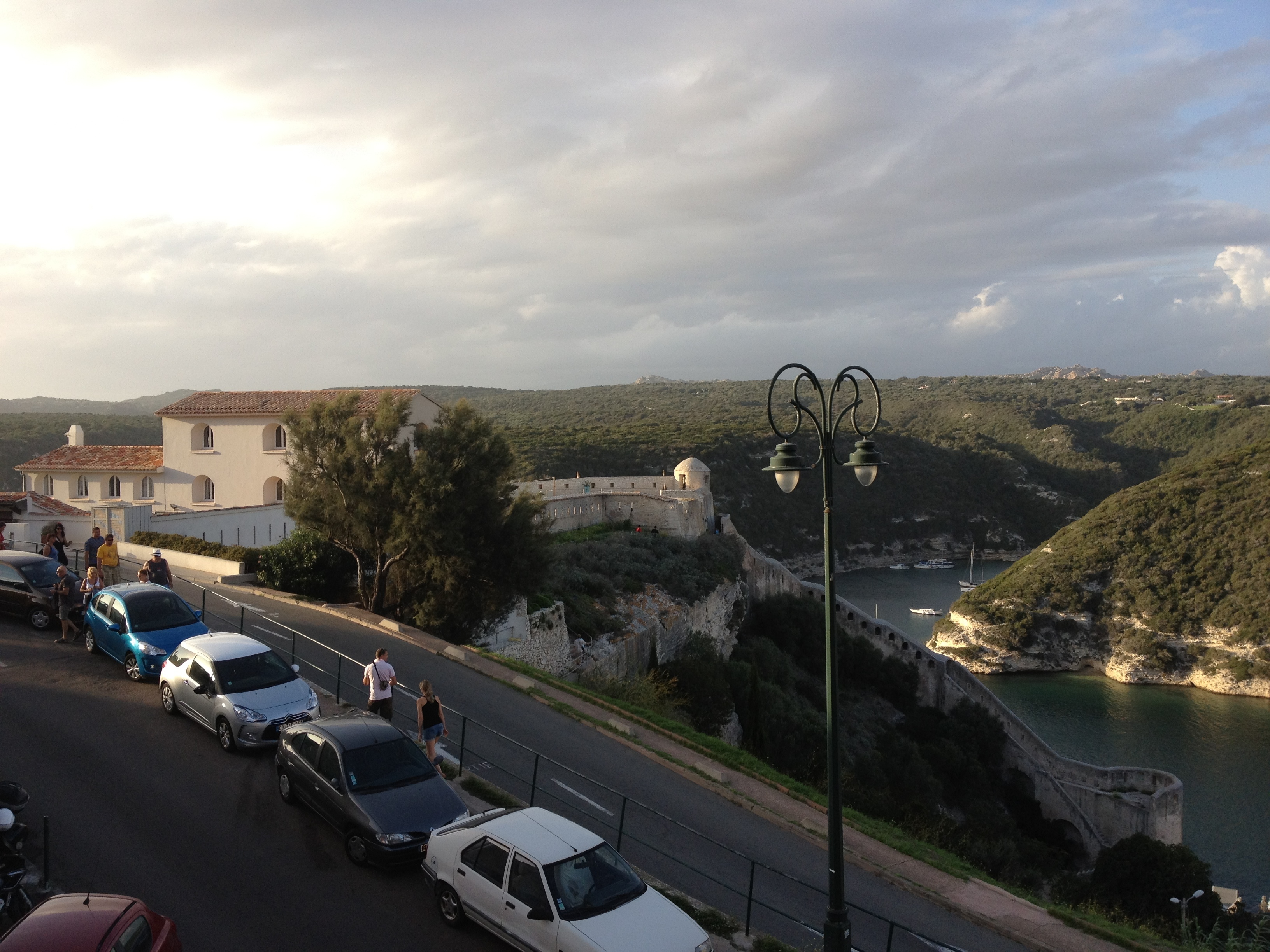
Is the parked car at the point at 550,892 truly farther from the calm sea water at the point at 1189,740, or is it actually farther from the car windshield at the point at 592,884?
the calm sea water at the point at 1189,740

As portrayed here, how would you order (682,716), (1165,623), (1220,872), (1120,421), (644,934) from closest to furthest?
(644,934) → (682,716) → (1220,872) → (1165,623) → (1120,421)

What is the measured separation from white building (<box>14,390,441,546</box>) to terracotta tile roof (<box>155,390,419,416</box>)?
4cm

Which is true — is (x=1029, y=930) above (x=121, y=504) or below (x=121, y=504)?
below

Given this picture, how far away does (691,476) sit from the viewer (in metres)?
46.4

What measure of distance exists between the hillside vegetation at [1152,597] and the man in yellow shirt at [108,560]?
6012cm

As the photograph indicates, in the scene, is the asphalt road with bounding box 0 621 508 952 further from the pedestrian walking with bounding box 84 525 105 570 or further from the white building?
the white building

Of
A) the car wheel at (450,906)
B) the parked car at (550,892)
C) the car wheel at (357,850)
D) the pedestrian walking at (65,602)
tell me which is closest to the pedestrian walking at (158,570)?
the pedestrian walking at (65,602)

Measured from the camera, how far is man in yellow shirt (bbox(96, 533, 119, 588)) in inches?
669

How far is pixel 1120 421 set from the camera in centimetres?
13800

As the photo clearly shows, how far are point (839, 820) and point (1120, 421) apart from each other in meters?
151

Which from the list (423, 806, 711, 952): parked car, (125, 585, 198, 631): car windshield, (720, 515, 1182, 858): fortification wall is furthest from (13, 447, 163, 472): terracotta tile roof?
(423, 806, 711, 952): parked car

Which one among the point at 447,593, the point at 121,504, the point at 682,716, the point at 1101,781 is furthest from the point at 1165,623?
the point at 121,504

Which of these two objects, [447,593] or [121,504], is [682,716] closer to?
[447,593]

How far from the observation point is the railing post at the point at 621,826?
879 cm
